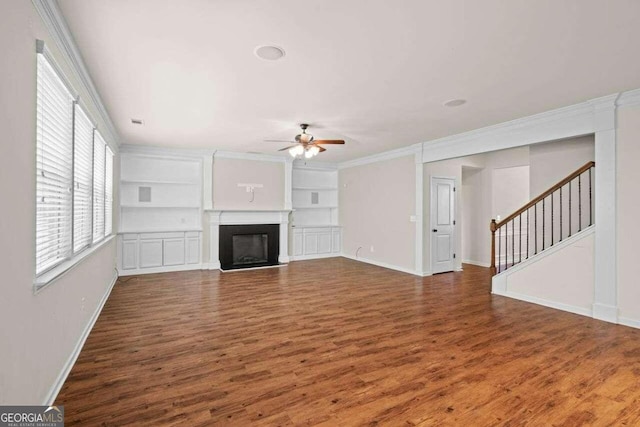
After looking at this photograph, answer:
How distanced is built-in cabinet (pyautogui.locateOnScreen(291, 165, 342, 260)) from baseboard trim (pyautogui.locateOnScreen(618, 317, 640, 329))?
6219 millimetres

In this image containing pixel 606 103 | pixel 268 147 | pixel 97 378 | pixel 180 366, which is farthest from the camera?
pixel 268 147

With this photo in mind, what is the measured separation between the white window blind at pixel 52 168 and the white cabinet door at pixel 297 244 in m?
5.91

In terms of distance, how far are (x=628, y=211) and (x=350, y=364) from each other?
3.72 metres

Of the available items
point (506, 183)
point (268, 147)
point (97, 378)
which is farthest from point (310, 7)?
point (506, 183)

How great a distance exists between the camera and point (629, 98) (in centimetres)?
369

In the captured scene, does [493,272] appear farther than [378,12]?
Yes

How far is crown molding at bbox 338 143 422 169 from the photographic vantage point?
21.7 feet

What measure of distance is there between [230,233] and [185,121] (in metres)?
3.14

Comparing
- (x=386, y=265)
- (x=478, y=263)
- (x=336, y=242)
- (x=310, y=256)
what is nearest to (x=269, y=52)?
(x=386, y=265)

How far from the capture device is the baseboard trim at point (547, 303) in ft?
13.6

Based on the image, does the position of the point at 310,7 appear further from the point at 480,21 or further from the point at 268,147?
the point at 268,147

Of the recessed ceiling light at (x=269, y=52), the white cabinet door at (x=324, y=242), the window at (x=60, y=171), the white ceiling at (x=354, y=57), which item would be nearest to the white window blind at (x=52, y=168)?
the window at (x=60, y=171)

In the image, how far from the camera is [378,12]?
2.18 meters

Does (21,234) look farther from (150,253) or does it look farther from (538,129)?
(538,129)
